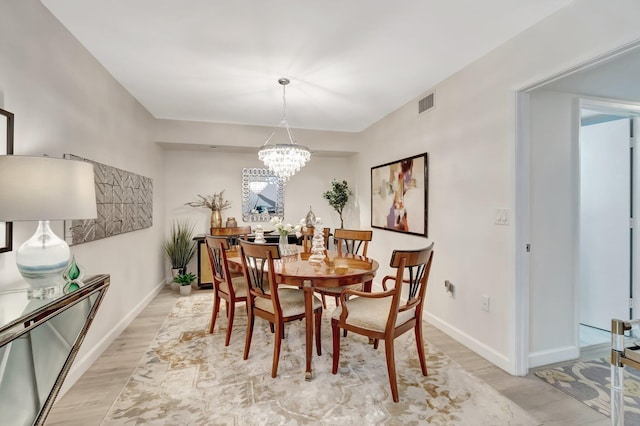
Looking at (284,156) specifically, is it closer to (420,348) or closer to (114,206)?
(114,206)

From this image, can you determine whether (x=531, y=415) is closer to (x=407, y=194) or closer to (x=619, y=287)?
(x=619, y=287)

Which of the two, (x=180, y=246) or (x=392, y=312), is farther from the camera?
(x=180, y=246)

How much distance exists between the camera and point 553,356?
2.33 meters

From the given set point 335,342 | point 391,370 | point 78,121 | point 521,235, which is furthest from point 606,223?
point 78,121

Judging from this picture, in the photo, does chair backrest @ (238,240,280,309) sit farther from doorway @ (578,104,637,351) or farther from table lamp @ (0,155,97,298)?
doorway @ (578,104,637,351)

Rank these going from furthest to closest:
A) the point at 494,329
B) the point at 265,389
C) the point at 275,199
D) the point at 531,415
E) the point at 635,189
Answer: the point at 275,199
the point at 635,189
the point at 494,329
the point at 265,389
the point at 531,415

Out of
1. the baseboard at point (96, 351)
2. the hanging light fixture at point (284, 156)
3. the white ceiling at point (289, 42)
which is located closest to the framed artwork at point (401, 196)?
the white ceiling at point (289, 42)

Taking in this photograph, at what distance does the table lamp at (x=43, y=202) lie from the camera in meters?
1.14

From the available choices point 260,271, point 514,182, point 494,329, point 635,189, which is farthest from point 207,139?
point 635,189

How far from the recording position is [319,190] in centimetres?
532

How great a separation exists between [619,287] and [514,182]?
1879 millimetres

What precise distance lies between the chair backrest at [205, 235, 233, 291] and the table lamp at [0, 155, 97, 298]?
112cm

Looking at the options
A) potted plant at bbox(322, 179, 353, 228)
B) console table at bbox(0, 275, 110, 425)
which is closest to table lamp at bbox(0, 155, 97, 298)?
console table at bbox(0, 275, 110, 425)

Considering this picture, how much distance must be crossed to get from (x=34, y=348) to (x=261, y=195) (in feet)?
12.7
